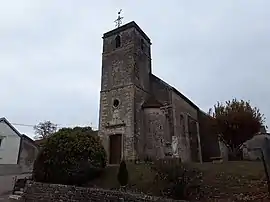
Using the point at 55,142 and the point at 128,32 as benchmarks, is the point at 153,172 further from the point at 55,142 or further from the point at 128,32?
the point at 128,32

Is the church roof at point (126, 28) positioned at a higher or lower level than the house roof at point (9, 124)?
higher

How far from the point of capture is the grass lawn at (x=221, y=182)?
9.76 metres

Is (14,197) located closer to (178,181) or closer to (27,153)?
(178,181)

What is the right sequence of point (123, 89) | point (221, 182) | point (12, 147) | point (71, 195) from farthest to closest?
point (12, 147) < point (123, 89) < point (71, 195) < point (221, 182)

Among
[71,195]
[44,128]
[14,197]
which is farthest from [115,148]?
[44,128]

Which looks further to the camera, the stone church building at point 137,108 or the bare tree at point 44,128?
the bare tree at point 44,128

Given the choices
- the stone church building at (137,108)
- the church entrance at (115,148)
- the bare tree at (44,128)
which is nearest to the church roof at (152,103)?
the stone church building at (137,108)

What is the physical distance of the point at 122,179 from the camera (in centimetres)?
1241

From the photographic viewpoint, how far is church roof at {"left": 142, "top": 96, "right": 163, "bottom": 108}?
21547mm

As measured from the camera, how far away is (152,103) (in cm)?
2200

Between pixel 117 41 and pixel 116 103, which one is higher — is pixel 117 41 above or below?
above

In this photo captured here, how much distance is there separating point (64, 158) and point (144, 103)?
9.50 meters

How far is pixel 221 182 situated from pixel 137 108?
1109 centimetres

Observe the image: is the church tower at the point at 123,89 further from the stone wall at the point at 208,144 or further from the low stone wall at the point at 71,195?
the stone wall at the point at 208,144
